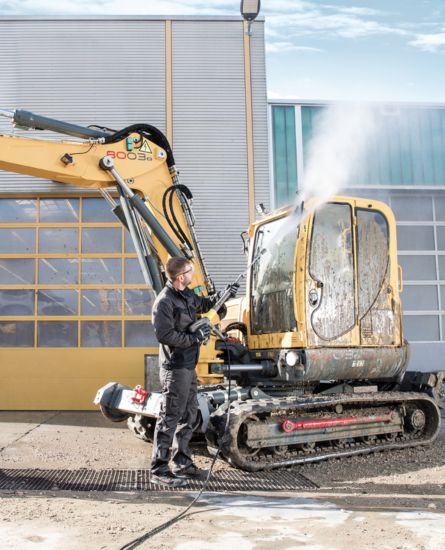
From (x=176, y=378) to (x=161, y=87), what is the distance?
7.54m

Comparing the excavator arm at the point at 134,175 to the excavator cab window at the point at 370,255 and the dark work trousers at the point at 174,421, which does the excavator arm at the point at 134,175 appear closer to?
the dark work trousers at the point at 174,421

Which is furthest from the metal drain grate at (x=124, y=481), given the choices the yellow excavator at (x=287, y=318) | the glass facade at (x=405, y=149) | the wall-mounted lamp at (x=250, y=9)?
the wall-mounted lamp at (x=250, y=9)

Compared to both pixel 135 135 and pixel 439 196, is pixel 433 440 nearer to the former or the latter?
pixel 135 135

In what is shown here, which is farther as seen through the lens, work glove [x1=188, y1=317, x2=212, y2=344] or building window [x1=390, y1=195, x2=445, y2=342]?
building window [x1=390, y1=195, x2=445, y2=342]

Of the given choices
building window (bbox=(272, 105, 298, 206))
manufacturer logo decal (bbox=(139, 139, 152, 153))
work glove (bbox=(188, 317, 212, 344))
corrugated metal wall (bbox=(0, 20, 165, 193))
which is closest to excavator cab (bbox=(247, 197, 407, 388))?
work glove (bbox=(188, 317, 212, 344))

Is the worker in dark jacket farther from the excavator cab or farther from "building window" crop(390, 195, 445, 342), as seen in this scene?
"building window" crop(390, 195, 445, 342)

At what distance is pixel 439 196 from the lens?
1279cm

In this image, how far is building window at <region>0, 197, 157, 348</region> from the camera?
10922mm

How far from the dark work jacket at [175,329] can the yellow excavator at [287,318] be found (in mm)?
821

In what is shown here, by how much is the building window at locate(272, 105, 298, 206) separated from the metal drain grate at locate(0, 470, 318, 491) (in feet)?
21.9

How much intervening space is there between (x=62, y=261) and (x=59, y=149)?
4509 mm

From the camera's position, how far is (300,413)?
6.44m

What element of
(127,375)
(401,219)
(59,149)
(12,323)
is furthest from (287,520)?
(401,219)

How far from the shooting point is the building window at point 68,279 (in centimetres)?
1092
